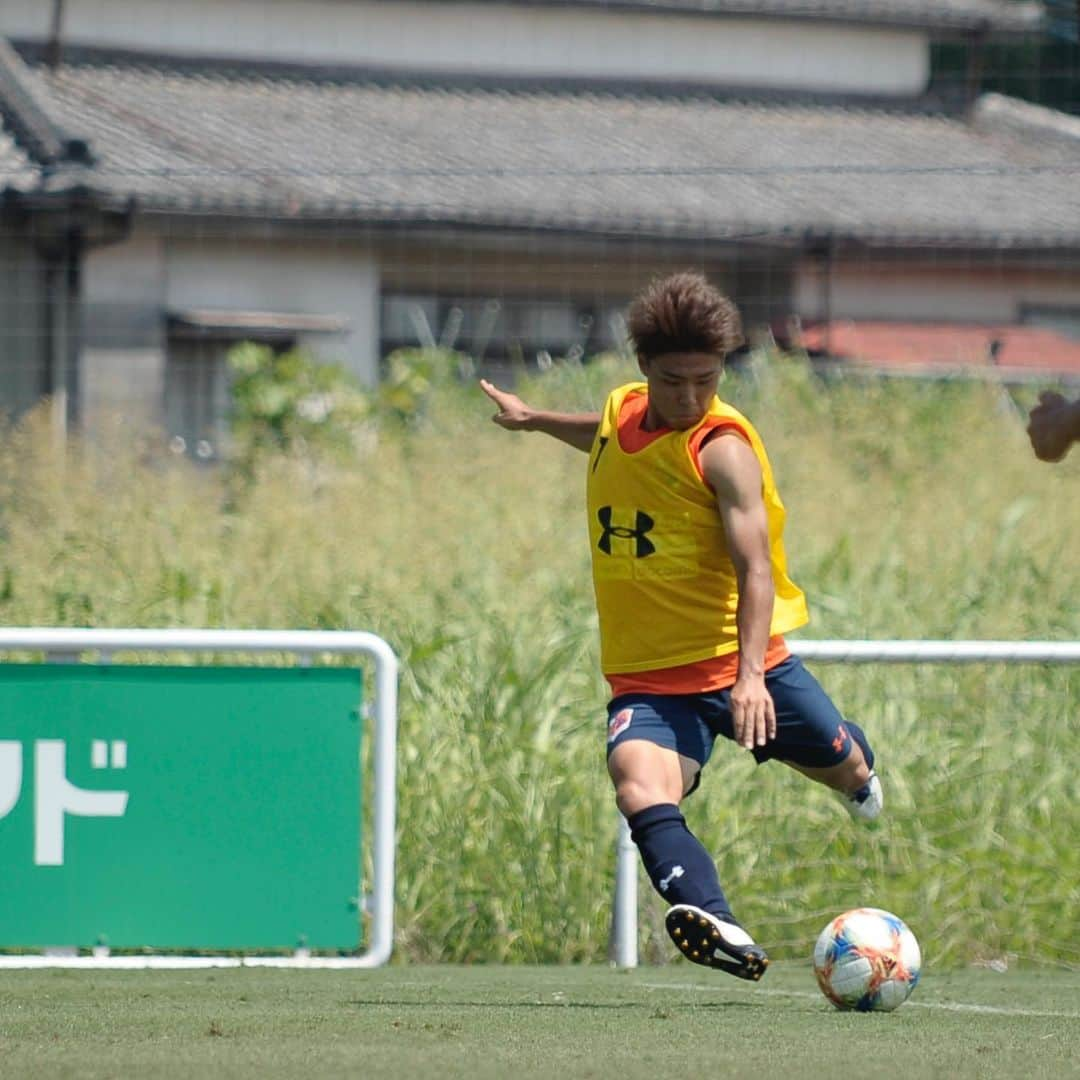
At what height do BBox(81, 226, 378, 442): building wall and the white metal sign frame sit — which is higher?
BBox(81, 226, 378, 442): building wall

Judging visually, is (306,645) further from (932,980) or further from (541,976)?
(932,980)

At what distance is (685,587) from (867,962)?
101cm

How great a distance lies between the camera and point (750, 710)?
18.4ft

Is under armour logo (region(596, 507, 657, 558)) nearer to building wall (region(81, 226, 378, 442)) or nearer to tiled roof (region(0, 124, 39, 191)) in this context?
building wall (region(81, 226, 378, 442))

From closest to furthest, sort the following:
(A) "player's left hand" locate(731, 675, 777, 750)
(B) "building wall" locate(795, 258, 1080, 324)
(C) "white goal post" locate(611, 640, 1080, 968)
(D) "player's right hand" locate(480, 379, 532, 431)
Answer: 1. (A) "player's left hand" locate(731, 675, 777, 750)
2. (D) "player's right hand" locate(480, 379, 532, 431)
3. (C) "white goal post" locate(611, 640, 1080, 968)
4. (B) "building wall" locate(795, 258, 1080, 324)

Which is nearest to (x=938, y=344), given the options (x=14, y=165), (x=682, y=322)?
Answer: (x=14, y=165)

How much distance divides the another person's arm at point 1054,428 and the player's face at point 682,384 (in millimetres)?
1234

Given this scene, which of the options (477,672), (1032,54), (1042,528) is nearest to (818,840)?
(477,672)

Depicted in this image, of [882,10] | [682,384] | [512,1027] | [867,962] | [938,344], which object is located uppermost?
[882,10]

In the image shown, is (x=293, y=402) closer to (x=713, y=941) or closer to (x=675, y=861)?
(x=675, y=861)

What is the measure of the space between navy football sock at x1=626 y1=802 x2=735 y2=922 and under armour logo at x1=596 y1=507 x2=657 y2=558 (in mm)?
648

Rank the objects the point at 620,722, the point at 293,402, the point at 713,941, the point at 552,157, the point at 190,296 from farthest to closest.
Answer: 1. the point at 552,157
2. the point at 190,296
3. the point at 293,402
4. the point at 620,722
5. the point at 713,941

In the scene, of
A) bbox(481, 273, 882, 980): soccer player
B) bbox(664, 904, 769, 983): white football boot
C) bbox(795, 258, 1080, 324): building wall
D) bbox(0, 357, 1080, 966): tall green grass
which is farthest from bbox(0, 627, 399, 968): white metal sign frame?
bbox(795, 258, 1080, 324): building wall

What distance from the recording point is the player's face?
5.75 meters
